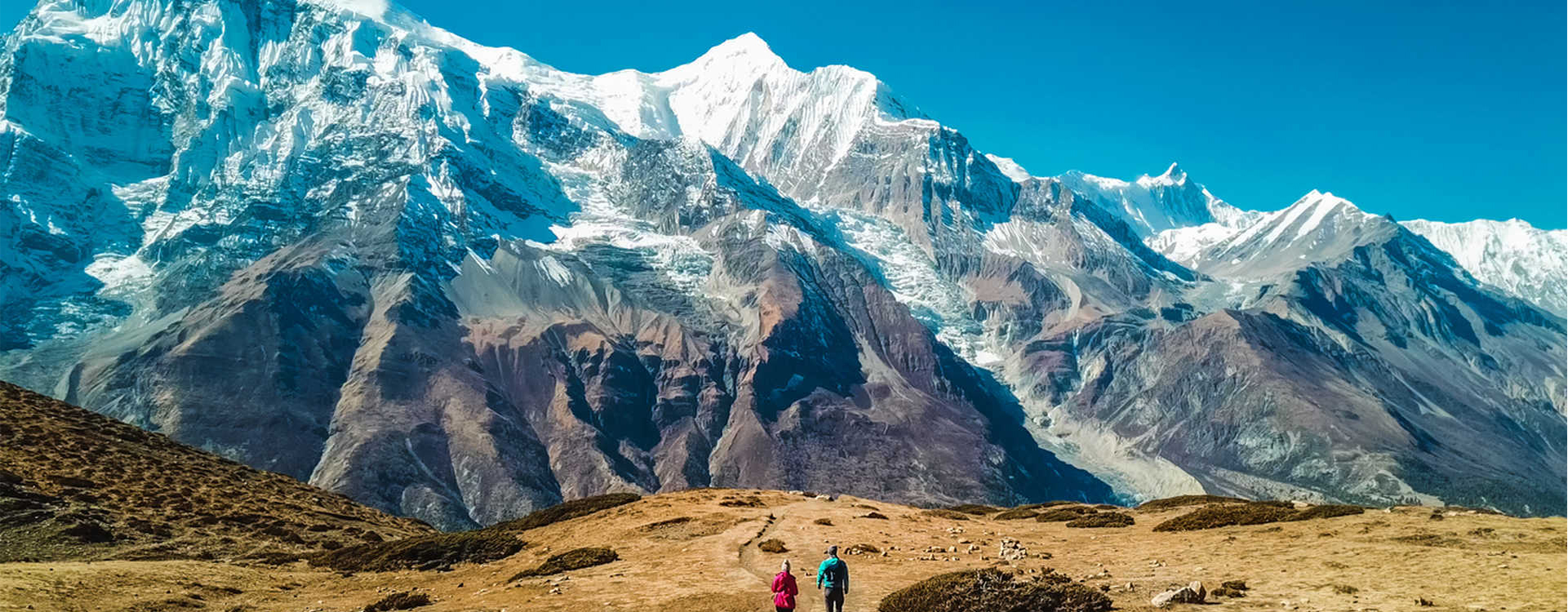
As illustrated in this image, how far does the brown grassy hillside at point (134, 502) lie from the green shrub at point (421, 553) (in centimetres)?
633

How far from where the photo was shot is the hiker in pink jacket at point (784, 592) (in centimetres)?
3725

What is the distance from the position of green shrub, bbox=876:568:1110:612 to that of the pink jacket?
3805 millimetres

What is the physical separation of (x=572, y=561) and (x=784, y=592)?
20.4 metres

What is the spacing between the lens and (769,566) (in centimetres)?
5181

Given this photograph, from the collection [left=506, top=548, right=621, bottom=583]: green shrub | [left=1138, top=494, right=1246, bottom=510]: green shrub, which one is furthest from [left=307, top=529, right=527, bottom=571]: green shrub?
[left=1138, top=494, right=1246, bottom=510]: green shrub

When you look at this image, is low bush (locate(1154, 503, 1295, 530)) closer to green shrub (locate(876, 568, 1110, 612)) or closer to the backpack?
green shrub (locate(876, 568, 1110, 612))

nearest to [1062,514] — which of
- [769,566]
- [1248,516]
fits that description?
[1248,516]

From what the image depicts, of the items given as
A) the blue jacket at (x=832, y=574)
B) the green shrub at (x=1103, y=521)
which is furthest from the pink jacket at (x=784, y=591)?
the green shrub at (x=1103, y=521)

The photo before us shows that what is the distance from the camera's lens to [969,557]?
52.5m

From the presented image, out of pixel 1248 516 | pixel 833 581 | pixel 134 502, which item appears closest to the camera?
pixel 833 581

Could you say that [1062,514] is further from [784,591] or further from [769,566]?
[784,591]

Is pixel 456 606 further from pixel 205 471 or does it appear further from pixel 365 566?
pixel 205 471

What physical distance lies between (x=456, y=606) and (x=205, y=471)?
51589mm

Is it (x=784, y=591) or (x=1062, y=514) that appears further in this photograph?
(x=1062, y=514)
